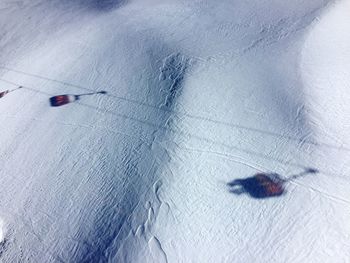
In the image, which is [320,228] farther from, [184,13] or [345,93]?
[184,13]

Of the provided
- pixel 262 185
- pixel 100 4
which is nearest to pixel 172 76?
pixel 262 185

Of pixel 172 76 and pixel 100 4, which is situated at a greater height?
pixel 100 4

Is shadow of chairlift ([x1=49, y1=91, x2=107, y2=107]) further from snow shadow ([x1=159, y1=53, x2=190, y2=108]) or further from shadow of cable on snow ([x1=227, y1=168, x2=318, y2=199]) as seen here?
shadow of cable on snow ([x1=227, y1=168, x2=318, y2=199])

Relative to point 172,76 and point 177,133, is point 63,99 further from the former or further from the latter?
point 177,133

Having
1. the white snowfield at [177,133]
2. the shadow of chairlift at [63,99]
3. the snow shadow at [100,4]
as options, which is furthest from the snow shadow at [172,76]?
the snow shadow at [100,4]

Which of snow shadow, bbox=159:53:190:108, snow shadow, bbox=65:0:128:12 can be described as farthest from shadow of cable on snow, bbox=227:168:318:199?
snow shadow, bbox=65:0:128:12
